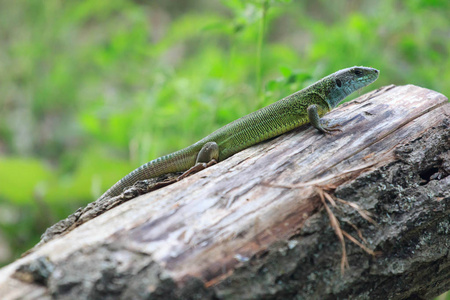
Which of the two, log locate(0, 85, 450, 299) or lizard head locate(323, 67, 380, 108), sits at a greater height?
lizard head locate(323, 67, 380, 108)

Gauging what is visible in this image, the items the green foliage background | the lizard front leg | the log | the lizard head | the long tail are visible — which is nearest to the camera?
the log

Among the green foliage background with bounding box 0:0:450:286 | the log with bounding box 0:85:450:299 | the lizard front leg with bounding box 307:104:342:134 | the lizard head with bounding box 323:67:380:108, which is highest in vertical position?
the green foliage background with bounding box 0:0:450:286

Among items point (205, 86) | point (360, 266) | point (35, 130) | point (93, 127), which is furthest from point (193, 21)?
point (360, 266)

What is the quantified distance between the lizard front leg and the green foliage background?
614 millimetres

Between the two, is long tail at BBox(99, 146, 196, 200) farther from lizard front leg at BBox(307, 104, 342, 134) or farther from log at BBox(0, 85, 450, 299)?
lizard front leg at BBox(307, 104, 342, 134)

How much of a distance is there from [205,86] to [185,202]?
3.78 m

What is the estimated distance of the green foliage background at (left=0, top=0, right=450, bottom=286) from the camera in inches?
232

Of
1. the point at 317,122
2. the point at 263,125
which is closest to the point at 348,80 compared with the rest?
the point at 317,122

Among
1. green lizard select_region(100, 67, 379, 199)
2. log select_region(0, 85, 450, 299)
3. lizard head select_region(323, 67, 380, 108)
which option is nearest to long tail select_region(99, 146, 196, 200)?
green lizard select_region(100, 67, 379, 199)

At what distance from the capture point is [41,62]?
32.7ft

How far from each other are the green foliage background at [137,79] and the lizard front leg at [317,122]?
0.61 metres

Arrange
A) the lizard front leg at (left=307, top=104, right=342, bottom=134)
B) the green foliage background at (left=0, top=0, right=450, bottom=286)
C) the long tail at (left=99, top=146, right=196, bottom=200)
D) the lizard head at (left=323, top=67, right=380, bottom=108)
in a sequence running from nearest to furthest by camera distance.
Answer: the lizard front leg at (left=307, top=104, right=342, bottom=134) < the long tail at (left=99, top=146, right=196, bottom=200) < the lizard head at (left=323, top=67, right=380, bottom=108) < the green foliage background at (left=0, top=0, right=450, bottom=286)

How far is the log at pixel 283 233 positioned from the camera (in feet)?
7.58

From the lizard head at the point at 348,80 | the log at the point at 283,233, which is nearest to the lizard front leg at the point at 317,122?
the log at the point at 283,233
